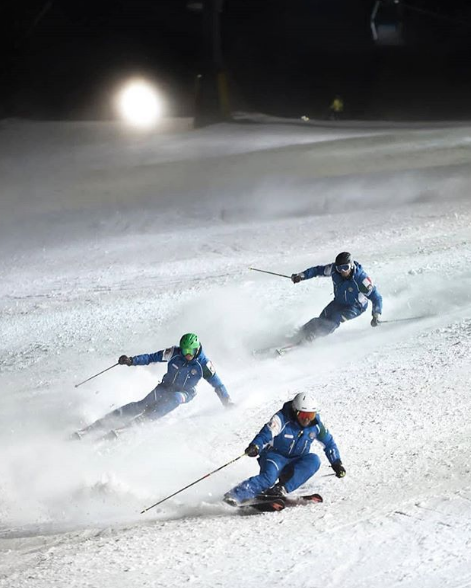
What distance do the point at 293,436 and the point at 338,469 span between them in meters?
0.52

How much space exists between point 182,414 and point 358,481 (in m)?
3.17

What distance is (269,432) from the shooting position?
851cm

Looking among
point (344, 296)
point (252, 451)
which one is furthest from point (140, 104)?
point (252, 451)

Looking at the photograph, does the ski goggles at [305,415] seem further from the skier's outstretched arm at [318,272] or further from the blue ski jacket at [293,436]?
the skier's outstretched arm at [318,272]

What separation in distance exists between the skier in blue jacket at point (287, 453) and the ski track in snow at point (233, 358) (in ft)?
0.88

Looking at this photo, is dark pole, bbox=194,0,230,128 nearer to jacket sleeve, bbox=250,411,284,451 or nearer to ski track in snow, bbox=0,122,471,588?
ski track in snow, bbox=0,122,471,588

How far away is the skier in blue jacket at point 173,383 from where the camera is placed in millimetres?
11070

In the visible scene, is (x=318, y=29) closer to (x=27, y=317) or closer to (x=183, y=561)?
(x=27, y=317)

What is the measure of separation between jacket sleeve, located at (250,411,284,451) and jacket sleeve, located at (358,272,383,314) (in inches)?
225

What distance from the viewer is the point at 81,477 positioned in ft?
31.3

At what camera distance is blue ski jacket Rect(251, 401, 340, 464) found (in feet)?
28.4

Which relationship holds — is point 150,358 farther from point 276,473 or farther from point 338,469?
point 338,469

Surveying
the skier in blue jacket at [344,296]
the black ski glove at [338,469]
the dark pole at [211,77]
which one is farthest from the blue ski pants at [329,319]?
the dark pole at [211,77]

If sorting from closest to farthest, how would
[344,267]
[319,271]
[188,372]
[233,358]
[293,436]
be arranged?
[293,436]
[188,372]
[233,358]
[344,267]
[319,271]
